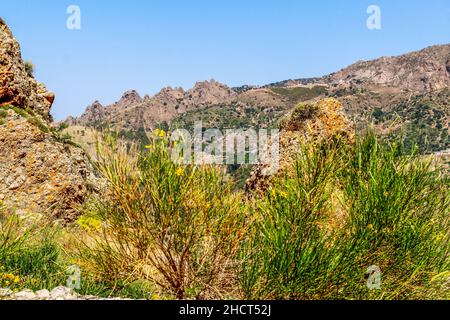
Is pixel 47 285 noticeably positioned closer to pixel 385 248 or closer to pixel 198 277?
pixel 198 277

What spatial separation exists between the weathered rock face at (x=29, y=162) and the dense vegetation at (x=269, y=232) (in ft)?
17.2

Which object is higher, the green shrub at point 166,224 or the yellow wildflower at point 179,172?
the yellow wildflower at point 179,172

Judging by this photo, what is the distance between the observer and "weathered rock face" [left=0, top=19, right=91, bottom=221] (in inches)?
421

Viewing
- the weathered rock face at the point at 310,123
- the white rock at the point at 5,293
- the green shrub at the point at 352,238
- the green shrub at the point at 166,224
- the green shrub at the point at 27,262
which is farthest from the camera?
the weathered rock face at the point at 310,123

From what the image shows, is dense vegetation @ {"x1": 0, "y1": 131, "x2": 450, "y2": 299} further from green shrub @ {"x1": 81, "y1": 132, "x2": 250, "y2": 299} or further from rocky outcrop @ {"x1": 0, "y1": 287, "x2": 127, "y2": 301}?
rocky outcrop @ {"x1": 0, "y1": 287, "x2": 127, "y2": 301}

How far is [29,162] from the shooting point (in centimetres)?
1112

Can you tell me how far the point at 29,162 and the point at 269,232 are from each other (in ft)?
27.7

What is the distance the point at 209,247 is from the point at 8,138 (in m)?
8.19

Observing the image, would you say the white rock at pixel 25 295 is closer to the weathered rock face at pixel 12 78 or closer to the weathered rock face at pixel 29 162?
the weathered rock face at pixel 29 162

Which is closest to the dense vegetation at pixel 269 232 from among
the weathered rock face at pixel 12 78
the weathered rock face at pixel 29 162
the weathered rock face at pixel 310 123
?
the weathered rock face at pixel 310 123

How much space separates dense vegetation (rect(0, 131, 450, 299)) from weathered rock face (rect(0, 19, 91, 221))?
17.2ft

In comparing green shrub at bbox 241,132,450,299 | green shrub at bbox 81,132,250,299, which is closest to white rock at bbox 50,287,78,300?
green shrub at bbox 81,132,250,299

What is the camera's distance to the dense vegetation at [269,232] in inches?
189

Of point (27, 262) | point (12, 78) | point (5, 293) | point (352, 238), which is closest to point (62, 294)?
point (5, 293)
